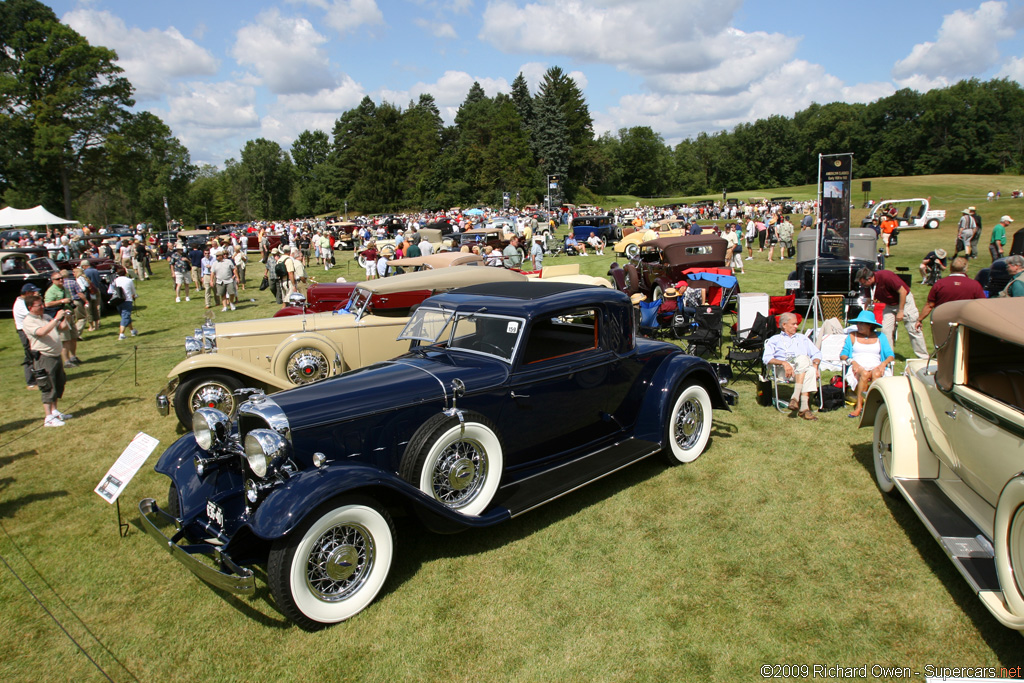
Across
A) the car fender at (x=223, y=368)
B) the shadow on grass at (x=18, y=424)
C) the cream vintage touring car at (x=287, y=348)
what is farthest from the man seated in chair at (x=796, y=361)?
the shadow on grass at (x=18, y=424)

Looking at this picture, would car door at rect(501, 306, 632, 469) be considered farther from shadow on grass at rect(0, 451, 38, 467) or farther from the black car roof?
shadow on grass at rect(0, 451, 38, 467)

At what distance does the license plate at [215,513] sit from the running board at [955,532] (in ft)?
15.2

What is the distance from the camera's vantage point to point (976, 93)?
9188 centimetres

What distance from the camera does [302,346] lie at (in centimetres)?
813

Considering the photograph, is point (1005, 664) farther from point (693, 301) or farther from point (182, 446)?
point (693, 301)

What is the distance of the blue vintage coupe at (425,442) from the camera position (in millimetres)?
3707

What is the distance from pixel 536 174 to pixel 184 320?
233 feet

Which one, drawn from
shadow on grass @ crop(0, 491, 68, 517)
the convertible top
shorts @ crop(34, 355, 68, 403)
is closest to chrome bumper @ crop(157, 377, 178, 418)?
shadow on grass @ crop(0, 491, 68, 517)

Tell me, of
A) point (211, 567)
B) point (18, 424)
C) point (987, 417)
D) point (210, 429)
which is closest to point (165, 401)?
point (18, 424)

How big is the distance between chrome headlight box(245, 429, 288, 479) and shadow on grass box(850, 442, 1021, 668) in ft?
14.4

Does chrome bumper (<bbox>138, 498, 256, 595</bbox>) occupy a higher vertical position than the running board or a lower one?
higher

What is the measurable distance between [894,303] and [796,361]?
337 centimetres

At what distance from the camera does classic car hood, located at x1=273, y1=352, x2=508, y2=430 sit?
13.9ft

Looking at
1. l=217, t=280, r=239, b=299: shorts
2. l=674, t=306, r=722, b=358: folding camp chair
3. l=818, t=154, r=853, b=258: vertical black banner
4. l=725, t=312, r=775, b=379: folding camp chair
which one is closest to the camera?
l=725, t=312, r=775, b=379: folding camp chair
